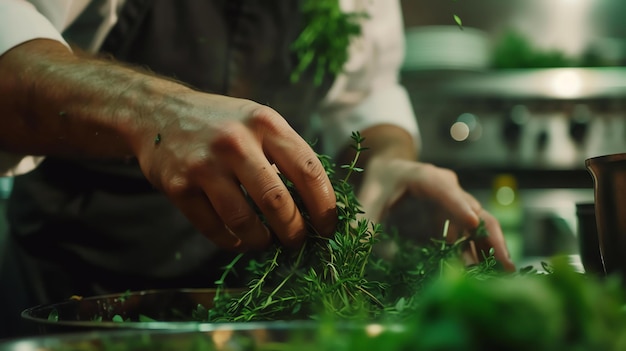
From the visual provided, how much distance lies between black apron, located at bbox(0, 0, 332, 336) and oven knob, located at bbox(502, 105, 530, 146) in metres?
1.92

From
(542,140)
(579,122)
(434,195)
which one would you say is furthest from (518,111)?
(434,195)

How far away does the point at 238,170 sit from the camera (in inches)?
23.2

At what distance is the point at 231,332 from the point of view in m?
0.27

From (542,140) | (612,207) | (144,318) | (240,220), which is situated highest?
(612,207)

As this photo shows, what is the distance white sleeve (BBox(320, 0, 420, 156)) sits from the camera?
4.50 ft

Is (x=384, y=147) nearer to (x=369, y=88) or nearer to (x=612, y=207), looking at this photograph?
(x=369, y=88)

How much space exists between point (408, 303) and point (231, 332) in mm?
278

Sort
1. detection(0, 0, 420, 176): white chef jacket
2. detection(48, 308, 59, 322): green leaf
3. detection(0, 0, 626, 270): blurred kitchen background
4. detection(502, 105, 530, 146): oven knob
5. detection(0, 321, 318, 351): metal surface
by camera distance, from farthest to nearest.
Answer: detection(502, 105, 530, 146): oven knob
detection(0, 0, 626, 270): blurred kitchen background
detection(0, 0, 420, 176): white chef jacket
detection(48, 308, 59, 322): green leaf
detection(0, 321, 318, 351): metal surface

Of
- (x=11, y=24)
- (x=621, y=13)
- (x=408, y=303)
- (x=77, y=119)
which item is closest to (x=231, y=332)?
(x=408, y=303)

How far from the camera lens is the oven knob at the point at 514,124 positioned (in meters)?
2.83

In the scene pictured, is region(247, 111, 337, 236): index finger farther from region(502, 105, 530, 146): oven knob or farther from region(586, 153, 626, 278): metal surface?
region(502, 105, 530, 146): oven knob

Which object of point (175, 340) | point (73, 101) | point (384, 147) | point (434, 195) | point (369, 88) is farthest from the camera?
point (369, 88)

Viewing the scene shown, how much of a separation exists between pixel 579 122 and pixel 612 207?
Result: 99.9 inches

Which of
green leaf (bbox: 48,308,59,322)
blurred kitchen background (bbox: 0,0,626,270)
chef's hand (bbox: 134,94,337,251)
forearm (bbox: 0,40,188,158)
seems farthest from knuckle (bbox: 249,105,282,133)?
blurred kitchen background (bbox: 0,0,626,270)
